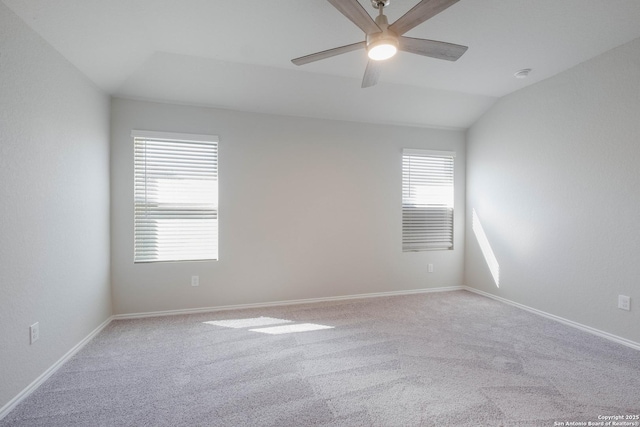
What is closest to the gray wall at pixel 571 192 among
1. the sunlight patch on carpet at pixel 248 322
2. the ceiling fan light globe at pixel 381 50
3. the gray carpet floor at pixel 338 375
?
the gray carpet floor at pixel 338 375

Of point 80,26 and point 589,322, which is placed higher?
point 80,26

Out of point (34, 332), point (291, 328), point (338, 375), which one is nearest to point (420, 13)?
point (338, 375)

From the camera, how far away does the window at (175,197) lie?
331 centimetres

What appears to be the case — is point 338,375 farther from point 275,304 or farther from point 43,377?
point 43,377

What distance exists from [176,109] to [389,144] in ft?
9.12

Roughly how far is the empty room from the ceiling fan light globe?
0.03 meters

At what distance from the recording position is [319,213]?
388cm

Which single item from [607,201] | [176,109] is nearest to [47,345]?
[176,109]

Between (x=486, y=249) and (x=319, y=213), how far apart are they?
2434 mm

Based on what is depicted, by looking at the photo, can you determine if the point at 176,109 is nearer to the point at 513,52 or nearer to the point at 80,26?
the point at 80,26

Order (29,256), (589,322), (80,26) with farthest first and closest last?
(589,322) → (80,26) → (29,256)

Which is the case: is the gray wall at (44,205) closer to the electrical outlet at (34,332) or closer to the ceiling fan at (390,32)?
the electrical outlet at (34,332)

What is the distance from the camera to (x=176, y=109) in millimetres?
3375

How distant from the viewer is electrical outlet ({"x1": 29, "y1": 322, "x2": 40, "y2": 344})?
1989 millimetres
